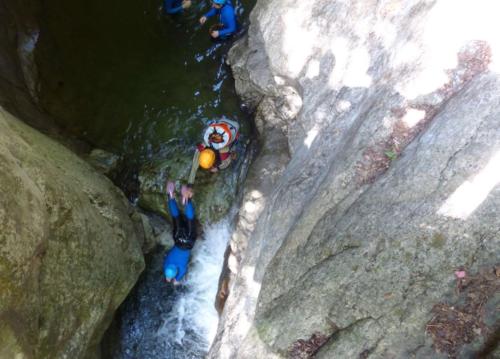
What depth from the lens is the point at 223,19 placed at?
360 inches

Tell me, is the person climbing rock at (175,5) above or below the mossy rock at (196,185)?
above

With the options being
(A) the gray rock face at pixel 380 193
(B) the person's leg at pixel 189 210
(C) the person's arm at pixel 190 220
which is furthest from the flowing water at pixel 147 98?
(A) the gray rock face at pixel 380 193

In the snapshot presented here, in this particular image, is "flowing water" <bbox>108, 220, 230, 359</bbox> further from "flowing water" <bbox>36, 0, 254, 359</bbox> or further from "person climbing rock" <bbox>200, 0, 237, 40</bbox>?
"person climbing rock" <bbox>200, 0, 237, 40</bbox>

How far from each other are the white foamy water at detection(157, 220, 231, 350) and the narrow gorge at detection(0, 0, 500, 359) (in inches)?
1.3

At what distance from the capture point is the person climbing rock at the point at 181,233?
25.9 feet

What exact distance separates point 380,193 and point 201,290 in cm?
517

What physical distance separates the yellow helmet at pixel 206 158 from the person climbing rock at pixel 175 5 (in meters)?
3.96

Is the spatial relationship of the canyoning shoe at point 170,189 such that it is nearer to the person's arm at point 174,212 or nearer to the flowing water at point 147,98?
the person's arm at point 174,212

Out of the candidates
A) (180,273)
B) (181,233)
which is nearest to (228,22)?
(181,233)

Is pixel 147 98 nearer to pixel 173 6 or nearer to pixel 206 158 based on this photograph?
pixel 173 6

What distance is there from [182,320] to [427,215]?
19.4 feet

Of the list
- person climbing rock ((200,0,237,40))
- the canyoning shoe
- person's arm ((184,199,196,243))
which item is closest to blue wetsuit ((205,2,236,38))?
person climbing rock ((200,0,237,40))

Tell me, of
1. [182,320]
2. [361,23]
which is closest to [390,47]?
[361,23]

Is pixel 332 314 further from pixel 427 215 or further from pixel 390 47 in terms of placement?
pixel 390 47
